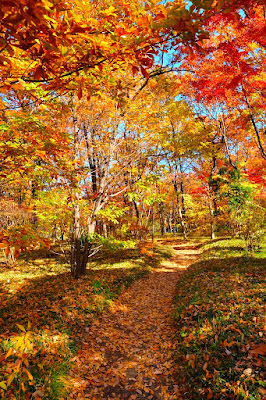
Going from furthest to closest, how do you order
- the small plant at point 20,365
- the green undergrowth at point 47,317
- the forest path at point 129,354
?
1. the forest path at point 129,354
2. the green undergrowth at point 47,317
3. the small plant at point 20,365

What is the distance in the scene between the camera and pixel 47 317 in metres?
5.36

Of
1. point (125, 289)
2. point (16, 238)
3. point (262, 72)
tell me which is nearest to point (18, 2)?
point (16, 238)

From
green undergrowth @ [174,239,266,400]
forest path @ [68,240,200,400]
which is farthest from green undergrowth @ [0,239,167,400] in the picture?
green undergrowth @ [174,239,266,400]

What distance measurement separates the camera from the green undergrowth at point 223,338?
10.5 feet

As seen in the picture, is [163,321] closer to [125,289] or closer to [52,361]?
[125,289]

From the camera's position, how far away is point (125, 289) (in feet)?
27.7

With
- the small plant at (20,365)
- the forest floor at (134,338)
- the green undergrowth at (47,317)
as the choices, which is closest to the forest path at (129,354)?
the forest floor at (134,338)

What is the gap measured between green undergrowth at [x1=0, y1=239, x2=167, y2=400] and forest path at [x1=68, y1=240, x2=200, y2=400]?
303 millimetres

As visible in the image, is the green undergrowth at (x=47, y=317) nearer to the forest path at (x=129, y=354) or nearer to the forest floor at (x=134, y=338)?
the forest floor at (x=134, y=338)

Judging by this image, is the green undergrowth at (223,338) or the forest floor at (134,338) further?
the forest floor at (134,338)

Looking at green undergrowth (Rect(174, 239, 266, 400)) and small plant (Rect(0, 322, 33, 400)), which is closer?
small plant (Rect(0, 322, 33, 400))

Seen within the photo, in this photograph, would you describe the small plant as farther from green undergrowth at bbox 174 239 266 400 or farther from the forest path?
green undergrowth at bbox 174 239 266 400

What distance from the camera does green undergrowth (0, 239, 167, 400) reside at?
132 inches

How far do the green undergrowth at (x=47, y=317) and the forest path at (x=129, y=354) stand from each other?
0.30m
